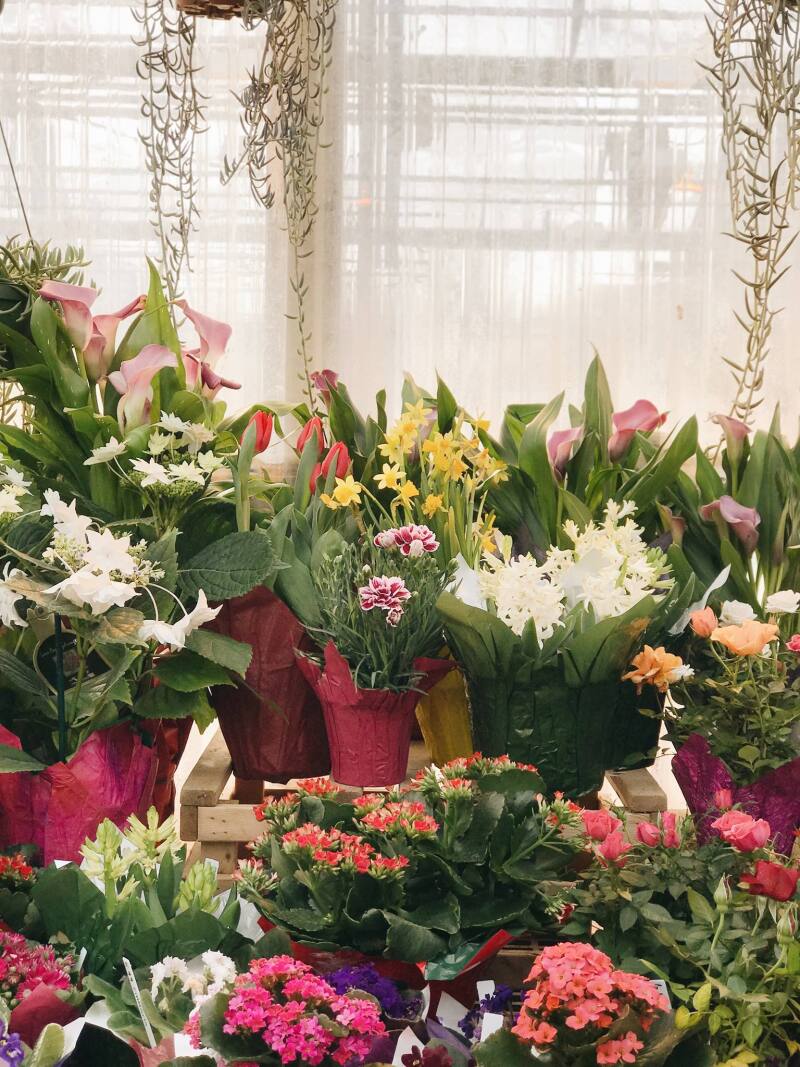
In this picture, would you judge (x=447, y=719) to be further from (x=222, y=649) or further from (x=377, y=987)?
(x=377, y=987)

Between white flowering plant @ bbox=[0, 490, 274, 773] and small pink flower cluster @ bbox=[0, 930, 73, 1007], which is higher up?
white flowering plant @ bbox=[0, 490, 274, 773]

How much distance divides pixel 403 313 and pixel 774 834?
8.81 feet

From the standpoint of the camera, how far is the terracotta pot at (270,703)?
1267 mm

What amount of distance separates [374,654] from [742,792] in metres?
0.39

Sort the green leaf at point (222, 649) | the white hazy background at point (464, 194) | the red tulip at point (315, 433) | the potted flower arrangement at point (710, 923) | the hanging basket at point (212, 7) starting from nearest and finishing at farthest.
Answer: the potted flower arrangement at point (710, 923) < the green leaf at point (222, 649) < the red tulip at point (315, 433) < the hanging basket at point (212, 7) < the white hazy background at point (464, 194)

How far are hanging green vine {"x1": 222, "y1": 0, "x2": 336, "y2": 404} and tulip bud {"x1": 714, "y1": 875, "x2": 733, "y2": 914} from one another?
91.8 inches

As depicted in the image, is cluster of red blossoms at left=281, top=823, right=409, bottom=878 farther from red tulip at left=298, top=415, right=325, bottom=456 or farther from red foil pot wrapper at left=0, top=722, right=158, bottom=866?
red tulip at left=298, top=415, right=325, bottom=456

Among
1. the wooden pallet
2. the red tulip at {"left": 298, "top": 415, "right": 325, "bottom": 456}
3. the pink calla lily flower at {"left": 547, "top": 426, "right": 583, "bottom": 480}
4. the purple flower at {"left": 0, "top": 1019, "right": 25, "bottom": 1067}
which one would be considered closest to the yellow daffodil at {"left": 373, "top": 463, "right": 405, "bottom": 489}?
the red tulip at {"left": 298, "top": 415, "right": 325, "bottom": 456}

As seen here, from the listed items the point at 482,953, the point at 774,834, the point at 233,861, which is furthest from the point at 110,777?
the point at 774,834

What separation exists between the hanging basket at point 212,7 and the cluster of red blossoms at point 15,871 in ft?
4.96

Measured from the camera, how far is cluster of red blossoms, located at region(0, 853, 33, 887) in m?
0.97

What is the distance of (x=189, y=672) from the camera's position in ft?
3.93

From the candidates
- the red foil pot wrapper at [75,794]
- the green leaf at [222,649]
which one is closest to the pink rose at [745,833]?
the green leaf at [222,649]

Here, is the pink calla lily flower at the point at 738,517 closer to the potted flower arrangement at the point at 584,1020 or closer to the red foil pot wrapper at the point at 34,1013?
the potted flower arrangement at the point at 584,1020
